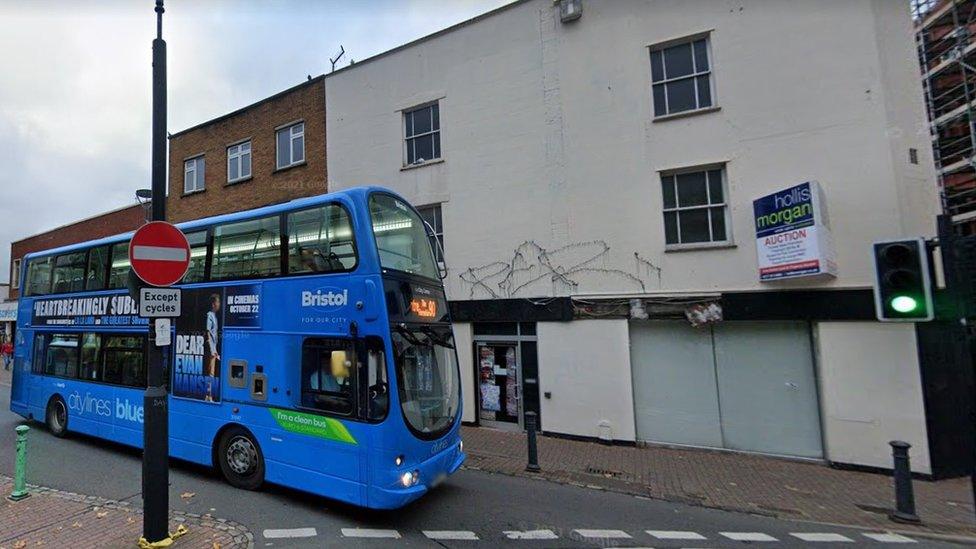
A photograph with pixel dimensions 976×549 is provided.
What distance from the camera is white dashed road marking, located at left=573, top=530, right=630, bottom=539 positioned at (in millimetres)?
5039

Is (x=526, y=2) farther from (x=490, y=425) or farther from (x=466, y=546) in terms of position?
(x=466, y=546)

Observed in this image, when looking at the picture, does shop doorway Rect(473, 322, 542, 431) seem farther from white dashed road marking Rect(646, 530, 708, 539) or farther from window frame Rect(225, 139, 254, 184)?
window frame Rect(225, 139, 254, 184)

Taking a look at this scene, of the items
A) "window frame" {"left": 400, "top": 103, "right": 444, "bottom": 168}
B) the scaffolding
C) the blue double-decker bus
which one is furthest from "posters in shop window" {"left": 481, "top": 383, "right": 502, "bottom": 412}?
the scaffolding

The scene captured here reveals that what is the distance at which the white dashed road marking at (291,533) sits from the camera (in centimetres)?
477

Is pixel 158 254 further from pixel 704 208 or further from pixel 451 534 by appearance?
pixel 704 208

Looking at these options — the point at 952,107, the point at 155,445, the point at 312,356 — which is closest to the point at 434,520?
the point at 312,356

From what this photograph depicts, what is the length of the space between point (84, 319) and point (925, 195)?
49.0 ft

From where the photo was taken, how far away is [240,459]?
6168 millimetres

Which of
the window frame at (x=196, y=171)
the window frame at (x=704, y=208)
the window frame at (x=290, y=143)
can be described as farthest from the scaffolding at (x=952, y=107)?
the window frame at (x=196, y=171)

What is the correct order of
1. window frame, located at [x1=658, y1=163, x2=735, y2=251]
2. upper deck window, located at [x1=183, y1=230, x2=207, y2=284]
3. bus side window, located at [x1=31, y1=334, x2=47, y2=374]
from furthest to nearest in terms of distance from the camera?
bus side window, located at [x1=31, y1=334, x2=47, y2=374] → window frame, located at [x1=658, y1=163, x2=735, y2=251] → upper deck window, located at [x1=183, y1=230, x2=207, y2=284]

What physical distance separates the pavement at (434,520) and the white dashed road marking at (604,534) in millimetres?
11

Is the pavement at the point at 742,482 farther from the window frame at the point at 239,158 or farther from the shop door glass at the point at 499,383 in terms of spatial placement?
the window frame at the point at 239,158

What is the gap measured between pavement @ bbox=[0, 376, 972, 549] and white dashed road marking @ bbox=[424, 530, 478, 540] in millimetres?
11

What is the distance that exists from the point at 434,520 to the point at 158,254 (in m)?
4.08
